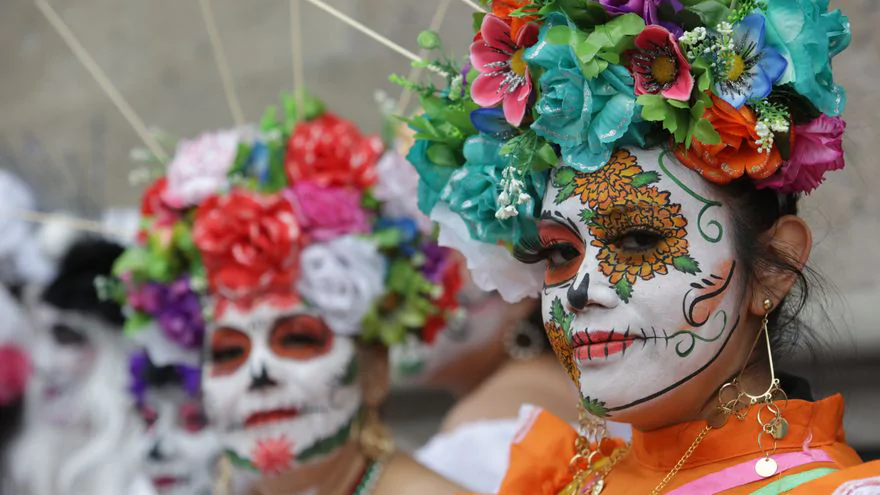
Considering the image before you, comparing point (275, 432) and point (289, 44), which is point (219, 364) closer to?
point (275, 432)

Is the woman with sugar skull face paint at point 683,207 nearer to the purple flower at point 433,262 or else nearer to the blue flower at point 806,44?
the blue flower at point 806,44

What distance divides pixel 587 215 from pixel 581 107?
7.5 inches

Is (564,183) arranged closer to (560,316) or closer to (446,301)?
(560,316)

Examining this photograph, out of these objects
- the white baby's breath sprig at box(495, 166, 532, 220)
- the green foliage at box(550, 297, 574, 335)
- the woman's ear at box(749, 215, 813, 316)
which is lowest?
the woman's ear at box(749, 215, 813, 316)

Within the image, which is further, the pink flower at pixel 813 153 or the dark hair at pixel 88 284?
the dark hair at pixel 88 284

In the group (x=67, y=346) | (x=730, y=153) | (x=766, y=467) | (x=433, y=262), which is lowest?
(x=766, y=467)

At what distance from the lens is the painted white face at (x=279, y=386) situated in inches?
130

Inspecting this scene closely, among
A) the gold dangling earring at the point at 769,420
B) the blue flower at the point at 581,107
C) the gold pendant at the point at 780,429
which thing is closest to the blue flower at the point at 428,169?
the blue flower at the point at 581,107

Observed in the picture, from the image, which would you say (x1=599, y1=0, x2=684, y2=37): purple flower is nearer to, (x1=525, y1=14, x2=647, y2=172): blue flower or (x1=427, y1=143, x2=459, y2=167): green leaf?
(x1=525, y1=14, x2=647, y2=172): blue flower

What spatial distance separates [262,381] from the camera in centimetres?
332

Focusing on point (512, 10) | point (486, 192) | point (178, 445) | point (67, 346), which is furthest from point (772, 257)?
point (67, 346)

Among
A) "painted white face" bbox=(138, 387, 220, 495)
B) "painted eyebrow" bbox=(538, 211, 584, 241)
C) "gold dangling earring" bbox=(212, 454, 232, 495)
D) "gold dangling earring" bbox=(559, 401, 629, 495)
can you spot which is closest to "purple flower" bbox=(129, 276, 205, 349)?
"gold dangling earring" bbox=(212, 454, 232, 495)

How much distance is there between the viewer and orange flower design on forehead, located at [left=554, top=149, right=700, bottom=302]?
6.77ft

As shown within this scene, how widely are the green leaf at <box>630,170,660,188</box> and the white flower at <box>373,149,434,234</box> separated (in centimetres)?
140
